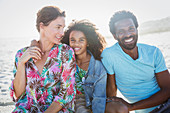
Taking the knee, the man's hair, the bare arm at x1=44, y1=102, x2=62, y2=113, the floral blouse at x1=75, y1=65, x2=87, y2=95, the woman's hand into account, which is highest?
the man's hair

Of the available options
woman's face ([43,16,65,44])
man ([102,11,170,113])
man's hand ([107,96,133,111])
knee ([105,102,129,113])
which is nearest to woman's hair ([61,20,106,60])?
man ([102,11,170,113])

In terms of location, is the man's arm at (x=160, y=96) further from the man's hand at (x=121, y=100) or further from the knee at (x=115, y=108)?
the knee at (x=115, y=108)

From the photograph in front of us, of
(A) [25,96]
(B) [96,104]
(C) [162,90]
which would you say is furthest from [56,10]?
(C) [162,90]

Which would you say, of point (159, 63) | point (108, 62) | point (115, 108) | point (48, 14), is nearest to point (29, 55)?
point (48, 14)

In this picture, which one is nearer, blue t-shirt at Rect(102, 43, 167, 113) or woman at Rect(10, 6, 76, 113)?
woman at Rect(10, 6, 76, 113)

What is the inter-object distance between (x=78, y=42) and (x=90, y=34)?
0.33m

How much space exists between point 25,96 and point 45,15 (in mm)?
1162

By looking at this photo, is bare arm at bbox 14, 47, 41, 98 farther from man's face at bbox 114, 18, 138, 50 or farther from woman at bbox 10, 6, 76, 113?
man's face at bbox 114, 18, 138, 50

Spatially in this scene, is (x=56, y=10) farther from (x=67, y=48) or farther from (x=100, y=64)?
(x=100, y=64)

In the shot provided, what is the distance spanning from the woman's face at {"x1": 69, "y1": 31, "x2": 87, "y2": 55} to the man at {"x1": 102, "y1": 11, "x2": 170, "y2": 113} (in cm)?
40

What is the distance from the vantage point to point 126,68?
2900 millimetres

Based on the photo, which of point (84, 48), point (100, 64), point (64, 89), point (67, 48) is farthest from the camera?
point (84, 48)

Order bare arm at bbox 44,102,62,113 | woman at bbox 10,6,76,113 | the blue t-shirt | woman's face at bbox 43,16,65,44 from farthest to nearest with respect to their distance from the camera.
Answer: the blue t-shirt
woman's face at bbox 43,16,65,44
woman at bbox 10,6,76,113
bare arm at bbox 44,102,62,113

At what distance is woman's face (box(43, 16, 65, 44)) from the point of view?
2627mm
